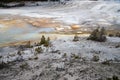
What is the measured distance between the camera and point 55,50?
22.6 feet

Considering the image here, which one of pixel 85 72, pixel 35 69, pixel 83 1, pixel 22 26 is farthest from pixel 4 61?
pixel 83 1

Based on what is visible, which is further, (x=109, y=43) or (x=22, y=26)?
(x=22, y=26)

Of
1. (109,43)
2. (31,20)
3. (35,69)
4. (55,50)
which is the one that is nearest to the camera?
(35,69)

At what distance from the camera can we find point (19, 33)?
395 inches

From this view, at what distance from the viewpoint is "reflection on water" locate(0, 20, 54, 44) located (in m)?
9.25

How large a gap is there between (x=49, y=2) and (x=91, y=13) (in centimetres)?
534

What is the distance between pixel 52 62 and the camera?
19.6ft

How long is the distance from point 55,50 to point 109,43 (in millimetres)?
1882

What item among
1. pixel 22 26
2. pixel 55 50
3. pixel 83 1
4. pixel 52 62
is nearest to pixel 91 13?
pixel 83 1

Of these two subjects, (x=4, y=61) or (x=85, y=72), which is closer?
(x=85, y=72)

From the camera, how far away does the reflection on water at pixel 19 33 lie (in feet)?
30.3

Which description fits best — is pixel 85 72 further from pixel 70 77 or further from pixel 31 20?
pixel 31 20

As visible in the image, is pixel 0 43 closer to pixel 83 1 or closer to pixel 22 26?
pixel 22 26

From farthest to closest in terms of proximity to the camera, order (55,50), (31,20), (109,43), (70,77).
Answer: (31,20) → (109,43) → (55,50) → (70,77)
